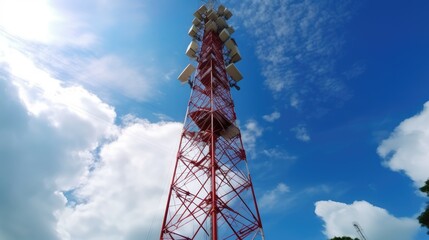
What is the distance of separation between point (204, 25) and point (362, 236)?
2342 cm

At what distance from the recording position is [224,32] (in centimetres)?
2291

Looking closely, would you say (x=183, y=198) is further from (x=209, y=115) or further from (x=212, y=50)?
(x=212, y=50)

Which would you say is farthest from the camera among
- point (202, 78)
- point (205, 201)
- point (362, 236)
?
point (362, 236)

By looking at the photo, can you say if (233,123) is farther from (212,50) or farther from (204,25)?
(204,25)

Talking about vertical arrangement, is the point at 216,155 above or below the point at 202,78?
below

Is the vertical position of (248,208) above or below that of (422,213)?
below

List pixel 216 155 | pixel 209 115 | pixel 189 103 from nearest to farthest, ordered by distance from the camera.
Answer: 1. pixel 216 155
2. pixel 209 115
3. pixel 189 103

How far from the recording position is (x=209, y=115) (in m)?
15.5

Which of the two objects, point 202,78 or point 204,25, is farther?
point 204,25

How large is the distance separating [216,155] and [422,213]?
677 inches

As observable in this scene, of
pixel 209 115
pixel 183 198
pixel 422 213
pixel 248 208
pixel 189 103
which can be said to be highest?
pixel 189 103

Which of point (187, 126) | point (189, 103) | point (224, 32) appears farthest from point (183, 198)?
point (224, 32)

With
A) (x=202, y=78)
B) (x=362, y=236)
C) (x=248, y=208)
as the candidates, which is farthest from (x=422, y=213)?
(x=202, y=78)

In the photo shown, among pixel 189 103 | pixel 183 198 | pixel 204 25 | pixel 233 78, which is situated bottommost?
pixel 183 198
